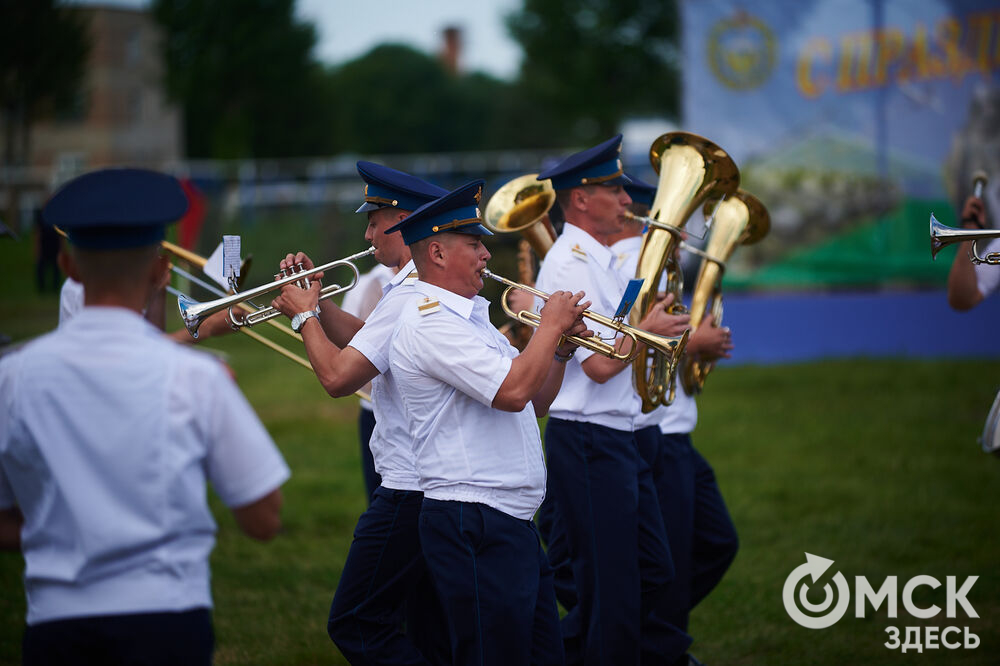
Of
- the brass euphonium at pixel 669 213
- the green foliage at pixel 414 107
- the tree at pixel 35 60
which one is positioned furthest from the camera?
the green foliage at pixel 414 107

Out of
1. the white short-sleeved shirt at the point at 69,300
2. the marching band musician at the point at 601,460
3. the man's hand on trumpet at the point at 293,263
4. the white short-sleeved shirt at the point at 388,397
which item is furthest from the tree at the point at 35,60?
the white short-sleeved shirt at the point at 388,397

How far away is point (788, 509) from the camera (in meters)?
7.99

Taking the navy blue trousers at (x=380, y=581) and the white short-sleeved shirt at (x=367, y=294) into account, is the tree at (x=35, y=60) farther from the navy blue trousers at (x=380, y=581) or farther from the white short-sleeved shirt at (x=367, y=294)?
the navy blue trousers at (x=380, y=581)

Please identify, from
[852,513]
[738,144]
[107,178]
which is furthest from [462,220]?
[738,144]

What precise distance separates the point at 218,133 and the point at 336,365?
138ft

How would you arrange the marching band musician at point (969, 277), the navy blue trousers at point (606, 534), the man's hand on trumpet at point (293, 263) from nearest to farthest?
the man's hand on trumpet at point (293, 263)
the navy blue trousers at point (606, 534)
the marching band musician at point (969, 277)

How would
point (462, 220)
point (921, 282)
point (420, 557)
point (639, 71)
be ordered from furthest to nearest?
point (639, 71), point (921, 282), point (420, 557), point (462, 220)

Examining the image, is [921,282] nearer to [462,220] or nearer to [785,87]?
[785,87]

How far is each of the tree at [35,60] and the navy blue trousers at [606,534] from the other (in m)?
35.6

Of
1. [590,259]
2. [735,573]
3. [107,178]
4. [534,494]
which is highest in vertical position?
[107,178]

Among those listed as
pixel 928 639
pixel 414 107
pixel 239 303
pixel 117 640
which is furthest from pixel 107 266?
pixel 414 107

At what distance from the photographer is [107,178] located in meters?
2.62

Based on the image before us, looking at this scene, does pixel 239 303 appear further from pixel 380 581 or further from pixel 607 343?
pixel 607 343

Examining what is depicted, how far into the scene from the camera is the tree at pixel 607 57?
39844mm
